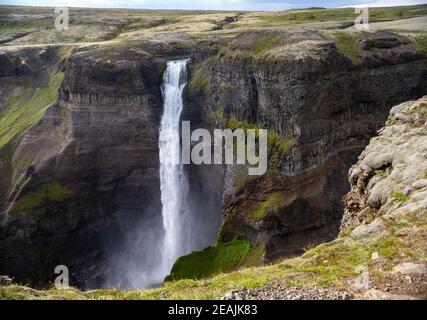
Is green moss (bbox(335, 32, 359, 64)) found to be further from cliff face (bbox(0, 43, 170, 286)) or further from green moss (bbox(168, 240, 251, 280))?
cliff face (bbox(0, 43, 170, 286))

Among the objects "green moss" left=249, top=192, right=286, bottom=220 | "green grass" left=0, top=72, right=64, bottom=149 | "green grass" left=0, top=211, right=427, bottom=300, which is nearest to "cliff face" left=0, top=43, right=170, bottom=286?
"green grass" left=0, top=72, right=64, bottom=149

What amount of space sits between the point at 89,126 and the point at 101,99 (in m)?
5.14

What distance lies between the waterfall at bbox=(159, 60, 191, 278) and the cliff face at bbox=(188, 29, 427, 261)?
43.9ft

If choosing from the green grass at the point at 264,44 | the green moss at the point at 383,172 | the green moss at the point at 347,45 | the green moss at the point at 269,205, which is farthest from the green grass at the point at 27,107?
the green moss at the point at 383,172

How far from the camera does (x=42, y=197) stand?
8369cm

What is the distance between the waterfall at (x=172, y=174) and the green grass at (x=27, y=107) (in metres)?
28.2

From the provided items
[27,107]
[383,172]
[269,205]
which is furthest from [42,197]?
[383,172]

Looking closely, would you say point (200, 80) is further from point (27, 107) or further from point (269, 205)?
point (27, 107)

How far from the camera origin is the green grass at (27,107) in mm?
100000

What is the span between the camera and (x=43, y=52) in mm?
126688

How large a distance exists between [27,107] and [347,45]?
72.6 m
